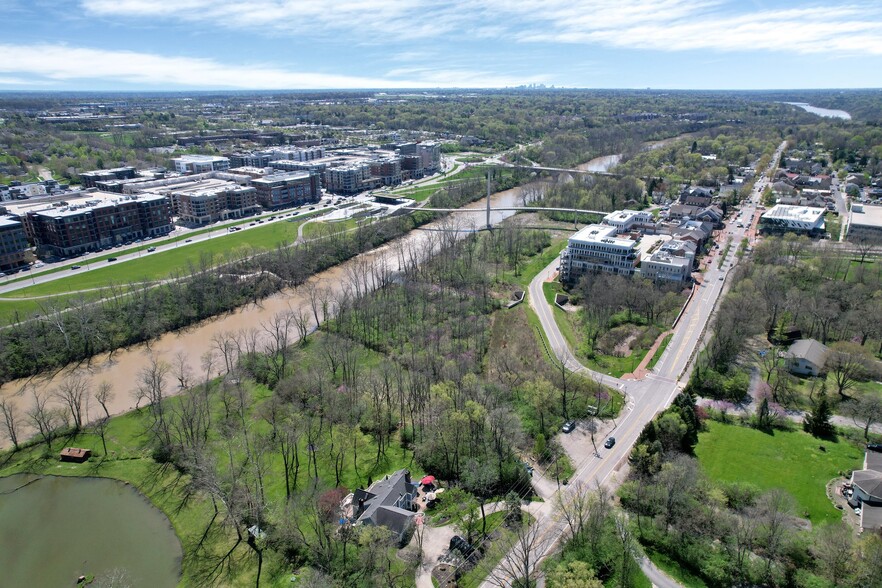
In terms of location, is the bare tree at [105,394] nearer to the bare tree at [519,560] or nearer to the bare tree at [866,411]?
the bare tree at [519,560]

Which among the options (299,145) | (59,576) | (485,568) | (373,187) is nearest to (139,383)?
(59,576)

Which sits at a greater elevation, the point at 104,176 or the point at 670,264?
the point at 104,176

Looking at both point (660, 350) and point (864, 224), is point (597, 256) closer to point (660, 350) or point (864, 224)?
point (660, 350)

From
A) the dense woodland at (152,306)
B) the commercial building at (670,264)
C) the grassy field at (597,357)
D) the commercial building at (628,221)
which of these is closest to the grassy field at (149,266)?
the dense woodland at (152,306)

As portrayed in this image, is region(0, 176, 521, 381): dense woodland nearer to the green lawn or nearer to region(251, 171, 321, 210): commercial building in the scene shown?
region(251, 171, 321, 210): commercial building

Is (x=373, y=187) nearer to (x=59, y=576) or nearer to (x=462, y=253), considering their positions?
(x=462, y=253)

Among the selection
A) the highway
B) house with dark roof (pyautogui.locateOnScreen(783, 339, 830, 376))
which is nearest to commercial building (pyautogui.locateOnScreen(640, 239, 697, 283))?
the highway

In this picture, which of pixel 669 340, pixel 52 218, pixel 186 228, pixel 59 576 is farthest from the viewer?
pixel 186 228

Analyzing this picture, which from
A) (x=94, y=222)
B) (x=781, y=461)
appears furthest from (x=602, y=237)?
(x=94, y=222)
